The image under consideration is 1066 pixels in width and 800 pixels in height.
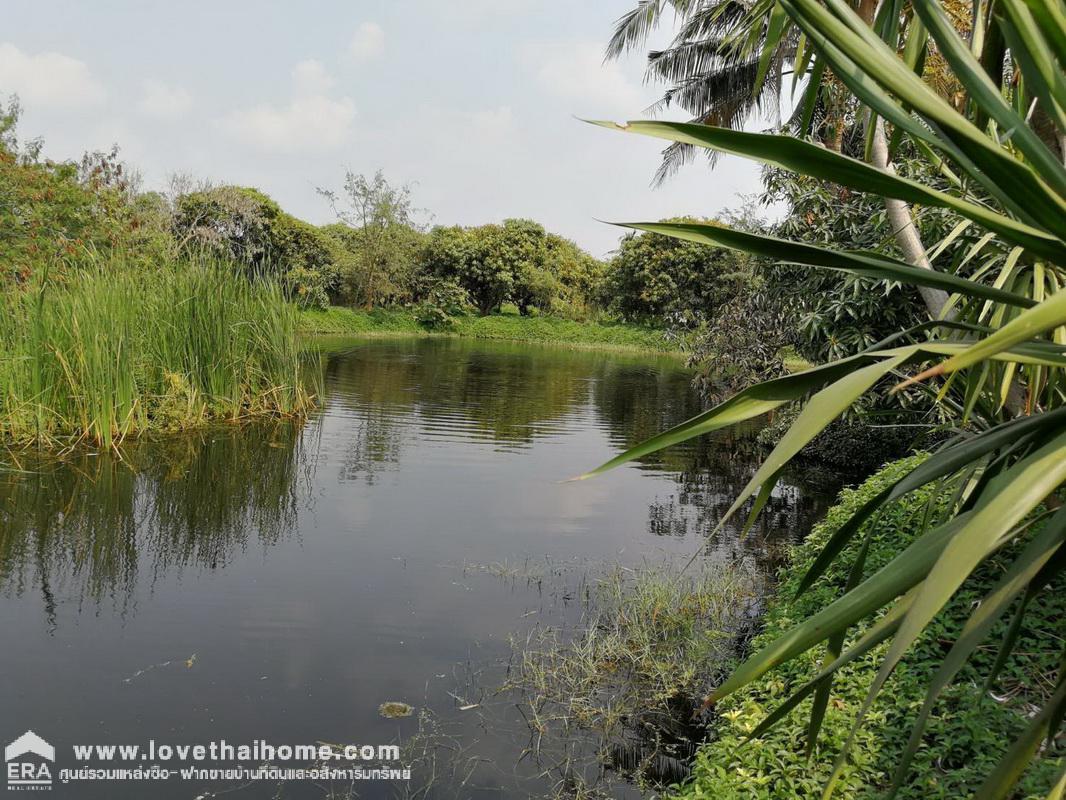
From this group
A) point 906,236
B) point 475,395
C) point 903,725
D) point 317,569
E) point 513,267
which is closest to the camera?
point 903,725

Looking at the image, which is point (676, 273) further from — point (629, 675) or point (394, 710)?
point (394, 710)

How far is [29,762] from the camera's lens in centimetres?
298

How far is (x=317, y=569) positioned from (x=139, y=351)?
170 inches

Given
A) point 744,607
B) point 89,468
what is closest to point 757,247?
point 744,607

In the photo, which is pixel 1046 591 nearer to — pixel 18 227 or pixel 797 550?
pixel 797 550

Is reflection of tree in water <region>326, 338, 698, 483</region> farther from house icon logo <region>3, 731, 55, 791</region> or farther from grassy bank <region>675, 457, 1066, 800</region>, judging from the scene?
grassy bank <region>675, 457, 1066, 800</region>

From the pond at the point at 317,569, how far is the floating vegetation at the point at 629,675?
0.17 metres

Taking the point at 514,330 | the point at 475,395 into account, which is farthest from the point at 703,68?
the point at 514,330

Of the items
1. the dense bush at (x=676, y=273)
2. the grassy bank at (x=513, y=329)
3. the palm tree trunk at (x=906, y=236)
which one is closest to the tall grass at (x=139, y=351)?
the palm tree trunk at (x=906, y=236)

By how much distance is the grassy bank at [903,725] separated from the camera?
2.37 m

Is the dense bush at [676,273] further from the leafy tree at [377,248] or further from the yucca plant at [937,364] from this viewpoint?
the yucca plant at [937,364]

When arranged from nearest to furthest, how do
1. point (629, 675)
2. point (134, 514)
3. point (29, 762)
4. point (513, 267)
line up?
point (29, 762) < point (629, 675) < point (134, 514) < point (513, 267)

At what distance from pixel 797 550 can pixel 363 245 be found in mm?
30623

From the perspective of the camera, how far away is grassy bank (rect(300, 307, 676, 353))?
31.5 metres
